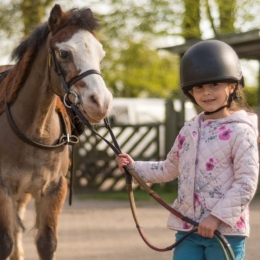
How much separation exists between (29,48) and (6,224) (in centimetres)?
136

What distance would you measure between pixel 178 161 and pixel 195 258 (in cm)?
56

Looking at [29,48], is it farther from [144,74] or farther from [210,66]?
[144,74]

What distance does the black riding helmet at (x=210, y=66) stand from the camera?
11.5 feet

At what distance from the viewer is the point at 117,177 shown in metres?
12.8

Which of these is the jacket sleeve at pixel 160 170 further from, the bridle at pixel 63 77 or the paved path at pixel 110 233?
the paved path at pixel 110 233

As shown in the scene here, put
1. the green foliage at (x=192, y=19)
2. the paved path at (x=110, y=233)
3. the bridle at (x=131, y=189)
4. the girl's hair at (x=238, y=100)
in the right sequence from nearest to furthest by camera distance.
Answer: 1. the bridle at (x=131, y=189)
2. the girl's hair at (x=238, y=100)
3. the paved path at (x=110, y=233)
4. the green foliage at (x=192, y=19)

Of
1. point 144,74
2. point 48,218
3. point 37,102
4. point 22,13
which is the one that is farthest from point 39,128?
point 144,74

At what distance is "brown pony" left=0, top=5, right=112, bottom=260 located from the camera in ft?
16.2

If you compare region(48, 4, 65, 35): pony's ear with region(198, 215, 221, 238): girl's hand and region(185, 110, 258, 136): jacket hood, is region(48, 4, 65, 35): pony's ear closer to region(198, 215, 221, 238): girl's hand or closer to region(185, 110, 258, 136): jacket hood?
region(185, 110, 258, 136): jacket hood

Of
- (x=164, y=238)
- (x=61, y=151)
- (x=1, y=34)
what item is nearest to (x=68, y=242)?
(x=164, y=238)

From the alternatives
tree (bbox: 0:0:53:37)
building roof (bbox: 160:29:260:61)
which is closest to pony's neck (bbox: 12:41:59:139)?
building roof (bbox: 160:29:260:61)

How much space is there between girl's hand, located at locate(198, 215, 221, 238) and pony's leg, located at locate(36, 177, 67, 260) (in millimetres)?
2289

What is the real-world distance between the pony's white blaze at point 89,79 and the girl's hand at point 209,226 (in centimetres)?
125

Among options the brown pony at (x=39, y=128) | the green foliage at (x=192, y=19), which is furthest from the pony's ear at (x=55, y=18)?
the green foliage at (x=192, y=19)
